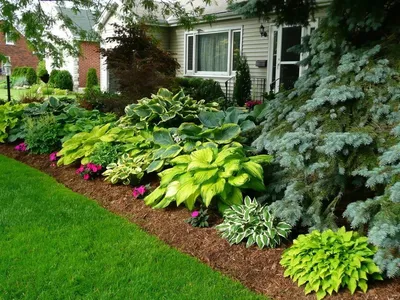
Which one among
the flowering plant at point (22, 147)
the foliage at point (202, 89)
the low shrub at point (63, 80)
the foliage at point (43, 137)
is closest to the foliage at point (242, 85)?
the foliage at point (202, 89)

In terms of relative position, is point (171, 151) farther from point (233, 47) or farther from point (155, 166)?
point (233, 47)

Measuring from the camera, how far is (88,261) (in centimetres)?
349

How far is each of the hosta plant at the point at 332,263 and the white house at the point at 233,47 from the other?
308 inches

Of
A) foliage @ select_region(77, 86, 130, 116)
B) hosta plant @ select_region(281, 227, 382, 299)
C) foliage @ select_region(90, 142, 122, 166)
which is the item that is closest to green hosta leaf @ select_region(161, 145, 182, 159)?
foliage @ select_region(90, 142, 122, 166)

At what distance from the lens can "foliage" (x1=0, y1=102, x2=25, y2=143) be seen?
26.7 ft

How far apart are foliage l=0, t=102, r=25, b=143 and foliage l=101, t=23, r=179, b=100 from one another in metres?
2.11

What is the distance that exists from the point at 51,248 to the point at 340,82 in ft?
9.49

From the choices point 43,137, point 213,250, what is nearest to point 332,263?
point 213,250

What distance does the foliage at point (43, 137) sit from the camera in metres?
7.22

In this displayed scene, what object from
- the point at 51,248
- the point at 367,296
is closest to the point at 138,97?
the point at 51,248

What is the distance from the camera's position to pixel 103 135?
254 inches

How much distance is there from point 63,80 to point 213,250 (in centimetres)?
2302

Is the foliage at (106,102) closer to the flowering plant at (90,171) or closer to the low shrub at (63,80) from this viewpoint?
the flowering plant at (90,171)

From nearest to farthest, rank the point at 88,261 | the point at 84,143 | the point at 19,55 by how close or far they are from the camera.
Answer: the point at 88,261 → the point at 84,143 → the point at 19,55
